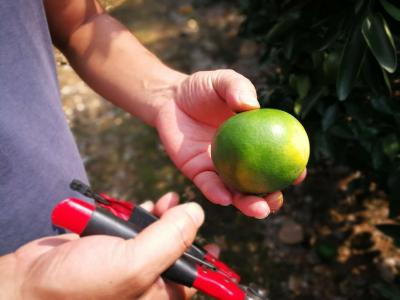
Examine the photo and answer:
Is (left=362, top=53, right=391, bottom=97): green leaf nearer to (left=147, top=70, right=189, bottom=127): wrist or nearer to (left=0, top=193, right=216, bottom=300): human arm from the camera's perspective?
(left=147, top=70, right=189, bottom=127): wrist

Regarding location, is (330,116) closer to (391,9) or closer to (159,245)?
(391,9)

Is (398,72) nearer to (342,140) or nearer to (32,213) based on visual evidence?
(342,140)

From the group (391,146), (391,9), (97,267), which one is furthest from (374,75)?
(97,267)

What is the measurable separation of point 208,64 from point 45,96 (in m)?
2.62

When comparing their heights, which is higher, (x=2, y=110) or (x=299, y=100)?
(x=2, y=110)

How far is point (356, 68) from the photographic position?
57.4 inches

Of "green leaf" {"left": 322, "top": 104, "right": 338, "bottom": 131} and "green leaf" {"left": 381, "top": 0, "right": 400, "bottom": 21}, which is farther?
"green leaf" {"left": 322, "top": 104, "right": 338, "bottom": 131}

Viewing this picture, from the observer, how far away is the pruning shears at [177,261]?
1.22m

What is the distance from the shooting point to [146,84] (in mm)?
1661

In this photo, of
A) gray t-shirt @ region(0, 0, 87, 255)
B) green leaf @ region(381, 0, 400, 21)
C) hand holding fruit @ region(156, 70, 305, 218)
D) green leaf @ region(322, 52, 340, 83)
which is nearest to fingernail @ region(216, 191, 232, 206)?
hand holding fruit @ region(156, 70, 305, 218)

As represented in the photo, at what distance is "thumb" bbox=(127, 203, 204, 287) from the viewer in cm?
107

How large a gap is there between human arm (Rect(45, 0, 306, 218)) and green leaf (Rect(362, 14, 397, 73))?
20.3 inches

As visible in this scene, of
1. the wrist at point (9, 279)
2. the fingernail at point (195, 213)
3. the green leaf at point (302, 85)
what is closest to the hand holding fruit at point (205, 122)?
the fingernail at point (195, 213)

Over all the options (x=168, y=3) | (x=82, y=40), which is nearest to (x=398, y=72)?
(x=82, y=40)
